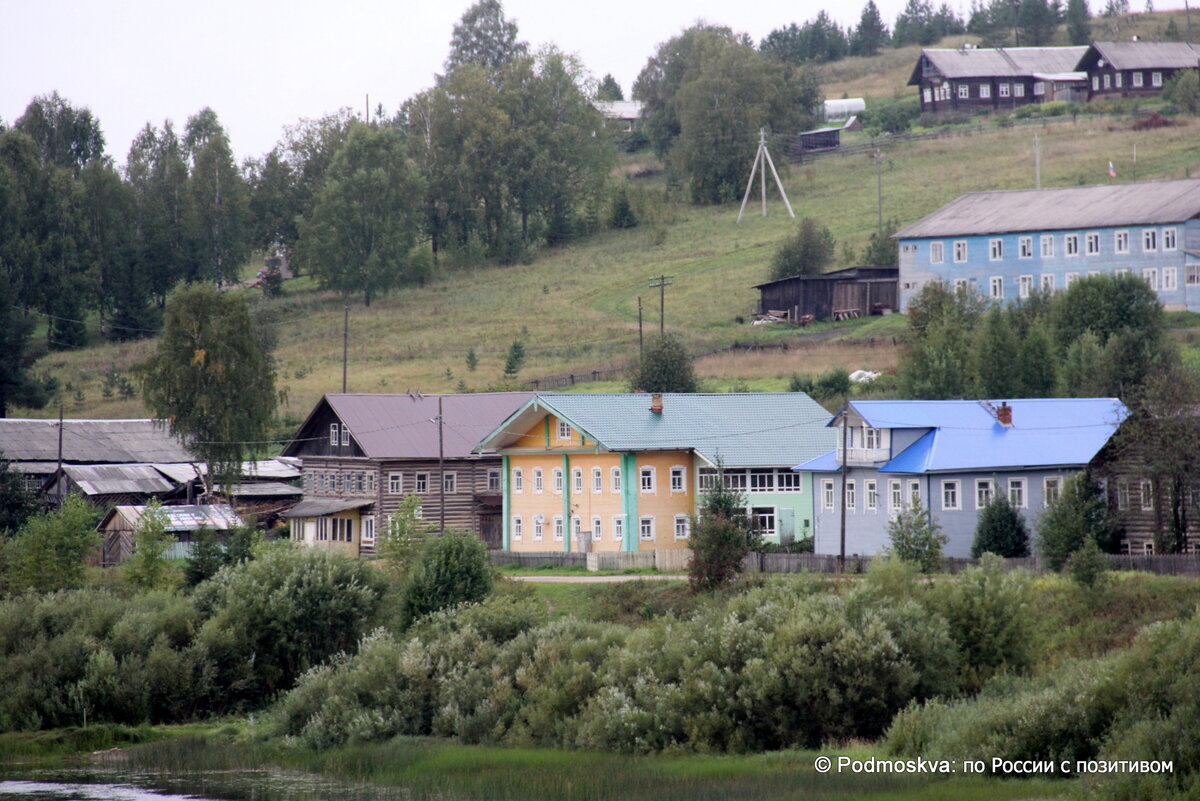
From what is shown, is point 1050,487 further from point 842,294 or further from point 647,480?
point 842,294

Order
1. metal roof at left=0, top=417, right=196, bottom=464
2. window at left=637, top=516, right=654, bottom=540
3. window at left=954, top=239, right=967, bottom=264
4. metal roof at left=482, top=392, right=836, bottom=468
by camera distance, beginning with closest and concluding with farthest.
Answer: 1. metal roof at left=482, top=392, right=836, bottom=468
2. window at left=637, top=516, right=654, bottom=540
3. metal roof at left=0, top=417, right=196, bottom=464
4. window at left=954, top=239, right=967, bottom=264

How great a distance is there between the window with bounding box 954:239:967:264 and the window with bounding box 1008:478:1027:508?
35286 mm

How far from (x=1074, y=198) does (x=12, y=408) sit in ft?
185

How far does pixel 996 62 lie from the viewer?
400 feet

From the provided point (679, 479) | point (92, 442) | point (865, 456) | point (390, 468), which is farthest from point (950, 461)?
point (92, 442)

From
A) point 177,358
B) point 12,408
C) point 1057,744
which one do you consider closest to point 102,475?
point 177,358

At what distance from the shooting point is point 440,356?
82.6 meters

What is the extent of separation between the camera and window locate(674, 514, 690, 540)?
5331 cm

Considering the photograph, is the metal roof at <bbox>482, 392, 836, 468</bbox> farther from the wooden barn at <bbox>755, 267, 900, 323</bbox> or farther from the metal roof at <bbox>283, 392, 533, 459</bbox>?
the wooden barn at <bbox>755, 267, 900, 323</bbox>

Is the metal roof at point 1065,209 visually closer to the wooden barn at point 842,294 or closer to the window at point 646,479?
the wooden barn at point 842,294

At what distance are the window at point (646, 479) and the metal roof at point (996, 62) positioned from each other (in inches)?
3061

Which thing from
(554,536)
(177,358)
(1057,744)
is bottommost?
(1057,744)

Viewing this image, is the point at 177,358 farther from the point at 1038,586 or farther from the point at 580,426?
the point at 1038,586

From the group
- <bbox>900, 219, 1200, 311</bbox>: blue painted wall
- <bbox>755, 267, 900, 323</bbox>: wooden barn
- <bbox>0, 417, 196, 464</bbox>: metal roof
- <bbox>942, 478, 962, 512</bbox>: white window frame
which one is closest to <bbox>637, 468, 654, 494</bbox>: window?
<bbox>942, 478, 962, 512</bbox>: white window frame
